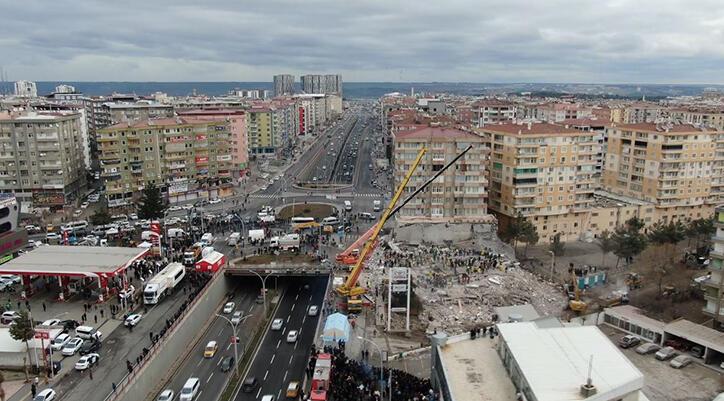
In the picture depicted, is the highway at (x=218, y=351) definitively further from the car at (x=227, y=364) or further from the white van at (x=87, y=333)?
the white van at (x=87, y=333)

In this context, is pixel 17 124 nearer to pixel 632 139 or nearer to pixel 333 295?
pixel 333 295

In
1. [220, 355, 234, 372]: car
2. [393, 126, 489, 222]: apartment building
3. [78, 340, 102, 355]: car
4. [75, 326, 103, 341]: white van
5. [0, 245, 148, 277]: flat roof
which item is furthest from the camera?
[393, 126, 489, 222]: apartment building

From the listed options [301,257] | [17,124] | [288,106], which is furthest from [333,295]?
[288,106]

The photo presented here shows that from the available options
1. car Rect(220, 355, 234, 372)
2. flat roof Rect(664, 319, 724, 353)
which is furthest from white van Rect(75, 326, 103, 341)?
flat roof Rect(664, 319, 724, 353)

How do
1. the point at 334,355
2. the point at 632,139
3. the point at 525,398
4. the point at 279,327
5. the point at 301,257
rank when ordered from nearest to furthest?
1. the point at 525,398
2. the point at 334,355
3. the point at 279,327
4. the point at 301,257
5. the point at 632,139

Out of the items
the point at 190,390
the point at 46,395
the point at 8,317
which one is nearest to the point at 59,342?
the point at 46,395

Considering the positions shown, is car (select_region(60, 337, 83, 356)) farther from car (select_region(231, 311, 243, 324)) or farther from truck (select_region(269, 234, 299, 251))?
truck (select_region(269, 234, 299, 251))

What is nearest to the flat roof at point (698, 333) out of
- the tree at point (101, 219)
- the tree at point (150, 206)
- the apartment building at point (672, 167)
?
the apartment building at point (672, 167)

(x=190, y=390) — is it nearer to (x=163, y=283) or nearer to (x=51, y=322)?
(x=51, y=322)
